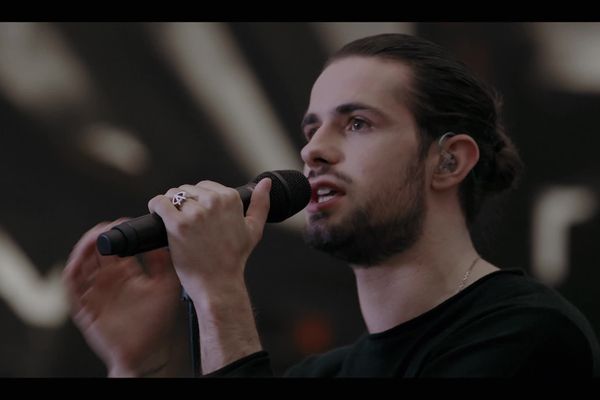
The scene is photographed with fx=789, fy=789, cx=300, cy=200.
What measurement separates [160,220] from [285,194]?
29cm

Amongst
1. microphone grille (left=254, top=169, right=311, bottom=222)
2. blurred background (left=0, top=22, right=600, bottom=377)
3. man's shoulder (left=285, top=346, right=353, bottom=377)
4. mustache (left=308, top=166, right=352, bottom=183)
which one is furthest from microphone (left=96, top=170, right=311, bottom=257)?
blurred background (left=0, top=22, right=600, bottom=377)

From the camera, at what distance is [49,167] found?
264 centimetres

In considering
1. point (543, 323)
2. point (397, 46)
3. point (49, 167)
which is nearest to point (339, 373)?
point (543, 323)

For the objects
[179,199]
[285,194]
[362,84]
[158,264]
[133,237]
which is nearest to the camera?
[133,237]

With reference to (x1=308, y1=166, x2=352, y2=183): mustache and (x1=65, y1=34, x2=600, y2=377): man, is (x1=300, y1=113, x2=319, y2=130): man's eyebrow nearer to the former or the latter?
(x1=65, y1=34, x2=600, y2=377): man

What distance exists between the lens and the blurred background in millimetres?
2422

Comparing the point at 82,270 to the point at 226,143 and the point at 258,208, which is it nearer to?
the point at 258,208

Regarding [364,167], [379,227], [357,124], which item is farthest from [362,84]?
[379,227]

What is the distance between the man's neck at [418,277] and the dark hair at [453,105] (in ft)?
0.49

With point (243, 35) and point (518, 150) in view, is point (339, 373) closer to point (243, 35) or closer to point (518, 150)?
point (518, 150)

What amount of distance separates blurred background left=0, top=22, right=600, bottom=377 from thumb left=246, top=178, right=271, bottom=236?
0.93 metres

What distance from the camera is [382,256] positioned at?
1.88 m

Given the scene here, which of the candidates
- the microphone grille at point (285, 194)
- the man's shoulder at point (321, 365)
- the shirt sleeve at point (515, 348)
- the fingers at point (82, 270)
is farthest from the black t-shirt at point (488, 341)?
the fingers at point (82, 270)

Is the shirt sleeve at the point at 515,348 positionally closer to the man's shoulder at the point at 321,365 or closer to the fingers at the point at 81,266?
the man's shoulder at the point at 321,365
